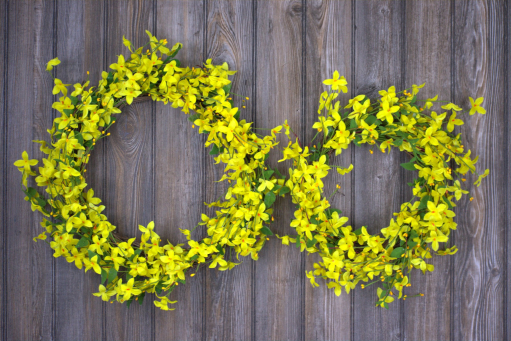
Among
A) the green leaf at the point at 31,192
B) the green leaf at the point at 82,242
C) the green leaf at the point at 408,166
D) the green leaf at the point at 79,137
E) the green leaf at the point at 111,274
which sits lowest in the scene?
the green leaf at the point at 111,274

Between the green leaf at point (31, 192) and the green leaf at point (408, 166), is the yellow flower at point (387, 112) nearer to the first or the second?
the green leaf at point (408, 166)

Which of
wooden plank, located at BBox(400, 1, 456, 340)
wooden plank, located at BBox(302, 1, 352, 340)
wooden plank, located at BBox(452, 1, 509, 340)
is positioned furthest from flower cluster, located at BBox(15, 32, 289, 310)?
wooden plank, located at BBox(452, 1, 509, 340)

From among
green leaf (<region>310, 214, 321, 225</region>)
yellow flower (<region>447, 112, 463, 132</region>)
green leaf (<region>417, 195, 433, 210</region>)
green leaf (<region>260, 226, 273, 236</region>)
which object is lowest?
green leaf (<region>260, 226, 273, 236</region>)

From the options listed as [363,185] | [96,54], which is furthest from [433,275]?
[96,54]

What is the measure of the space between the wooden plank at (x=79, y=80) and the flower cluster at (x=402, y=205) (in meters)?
0.69

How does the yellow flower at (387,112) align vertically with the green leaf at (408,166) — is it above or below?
above

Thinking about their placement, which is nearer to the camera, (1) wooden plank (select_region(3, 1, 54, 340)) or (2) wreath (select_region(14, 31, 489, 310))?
(2) wreath (select_region(14, 31, 489, 310))

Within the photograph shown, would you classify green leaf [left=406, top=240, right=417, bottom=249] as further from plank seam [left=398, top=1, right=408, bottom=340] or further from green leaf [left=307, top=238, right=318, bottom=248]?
green leaf [left=307, top=238, right=318, bottom=248]

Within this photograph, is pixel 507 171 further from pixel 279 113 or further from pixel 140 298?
pixel 140 298

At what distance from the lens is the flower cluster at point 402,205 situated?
996mm

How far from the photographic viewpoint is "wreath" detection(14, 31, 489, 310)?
1.00 metres

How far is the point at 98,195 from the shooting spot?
1.14 metres

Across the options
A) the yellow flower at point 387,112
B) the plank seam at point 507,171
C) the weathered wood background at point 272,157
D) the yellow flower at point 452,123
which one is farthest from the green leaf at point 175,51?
the plank seam at point 507,171

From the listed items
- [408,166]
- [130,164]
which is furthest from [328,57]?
[130,164]
